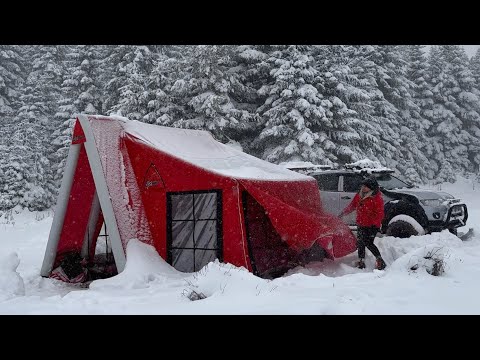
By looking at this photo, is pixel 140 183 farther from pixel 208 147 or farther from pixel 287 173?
pixel 287 173

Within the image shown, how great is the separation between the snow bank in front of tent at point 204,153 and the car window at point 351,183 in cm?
156

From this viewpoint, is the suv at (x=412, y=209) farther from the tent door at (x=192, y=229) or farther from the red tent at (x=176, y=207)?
the tent door at (x=192, y=229)

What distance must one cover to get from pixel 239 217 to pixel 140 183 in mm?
2291

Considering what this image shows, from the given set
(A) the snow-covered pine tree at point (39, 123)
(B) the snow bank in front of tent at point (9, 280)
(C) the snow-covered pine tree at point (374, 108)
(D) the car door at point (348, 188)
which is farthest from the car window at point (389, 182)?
(A) the snow-covered pine tree at point (39, 123)

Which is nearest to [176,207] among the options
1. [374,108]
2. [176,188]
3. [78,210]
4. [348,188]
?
[176,188]

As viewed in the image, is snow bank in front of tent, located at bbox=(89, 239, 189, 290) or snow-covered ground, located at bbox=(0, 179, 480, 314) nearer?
snow-covered ground, located at bbox=(0, 179, 480, 314)

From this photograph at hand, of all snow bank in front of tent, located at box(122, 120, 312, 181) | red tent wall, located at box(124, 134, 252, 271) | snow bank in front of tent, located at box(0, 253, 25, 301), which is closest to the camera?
snow bank in front of tent, located at box(0, 253, 25, 301)

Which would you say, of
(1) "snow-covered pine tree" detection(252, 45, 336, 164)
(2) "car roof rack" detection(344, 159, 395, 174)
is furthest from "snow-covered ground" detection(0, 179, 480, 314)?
(1) "snow-covered pine tree" detection(252, 45, 336, 164)

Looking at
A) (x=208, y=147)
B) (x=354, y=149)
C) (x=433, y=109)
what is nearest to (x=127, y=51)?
(x=354, y=149)

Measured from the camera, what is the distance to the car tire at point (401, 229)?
10102 millimetres

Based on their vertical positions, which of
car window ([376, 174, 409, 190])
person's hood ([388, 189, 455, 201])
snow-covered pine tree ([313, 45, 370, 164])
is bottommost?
person's hood ([388, 189, 455, 201])

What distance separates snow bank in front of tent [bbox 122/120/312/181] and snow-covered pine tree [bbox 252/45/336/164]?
10373 mm

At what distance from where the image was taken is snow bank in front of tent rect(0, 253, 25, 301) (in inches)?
257

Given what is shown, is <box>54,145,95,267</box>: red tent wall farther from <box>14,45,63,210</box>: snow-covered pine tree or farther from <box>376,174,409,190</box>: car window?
<box>14,45,63,210</box>: snow-covered pine tree
